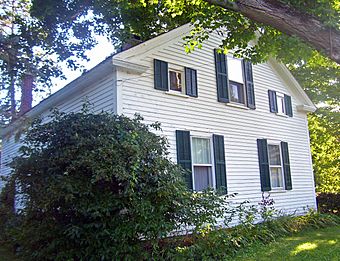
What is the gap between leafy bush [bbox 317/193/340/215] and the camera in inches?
520

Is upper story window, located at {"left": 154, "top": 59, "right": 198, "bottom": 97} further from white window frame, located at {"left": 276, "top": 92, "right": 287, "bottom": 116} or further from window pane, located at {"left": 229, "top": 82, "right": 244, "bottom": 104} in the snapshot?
white window frame, located at {"left": 276, "top": 92, "right": 287, "bottom": 116}

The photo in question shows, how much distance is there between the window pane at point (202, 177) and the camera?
920cm

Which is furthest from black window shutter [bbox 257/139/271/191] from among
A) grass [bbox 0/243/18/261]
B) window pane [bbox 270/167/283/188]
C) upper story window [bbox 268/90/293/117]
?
grass [bbox 0/243/18/261]

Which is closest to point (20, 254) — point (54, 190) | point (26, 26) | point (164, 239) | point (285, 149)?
point (54, 190)

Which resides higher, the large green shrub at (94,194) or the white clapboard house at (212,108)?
the white clapboard house at (212,108)

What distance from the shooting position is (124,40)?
11812mm

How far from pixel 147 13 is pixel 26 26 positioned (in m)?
4.40

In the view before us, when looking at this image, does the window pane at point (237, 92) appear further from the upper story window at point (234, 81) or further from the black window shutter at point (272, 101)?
the black window shutter at point (272, 101)

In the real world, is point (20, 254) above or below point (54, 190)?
below

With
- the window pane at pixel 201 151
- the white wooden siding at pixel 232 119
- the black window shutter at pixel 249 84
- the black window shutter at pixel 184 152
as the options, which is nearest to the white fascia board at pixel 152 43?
the white wooden siding at pixel 232 119

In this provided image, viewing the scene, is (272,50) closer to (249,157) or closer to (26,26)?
(249,157)

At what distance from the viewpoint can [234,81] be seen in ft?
36.7

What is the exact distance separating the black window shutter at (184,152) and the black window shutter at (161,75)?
1.28m

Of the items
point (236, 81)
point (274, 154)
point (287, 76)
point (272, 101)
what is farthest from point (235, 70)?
point (274, 154)
